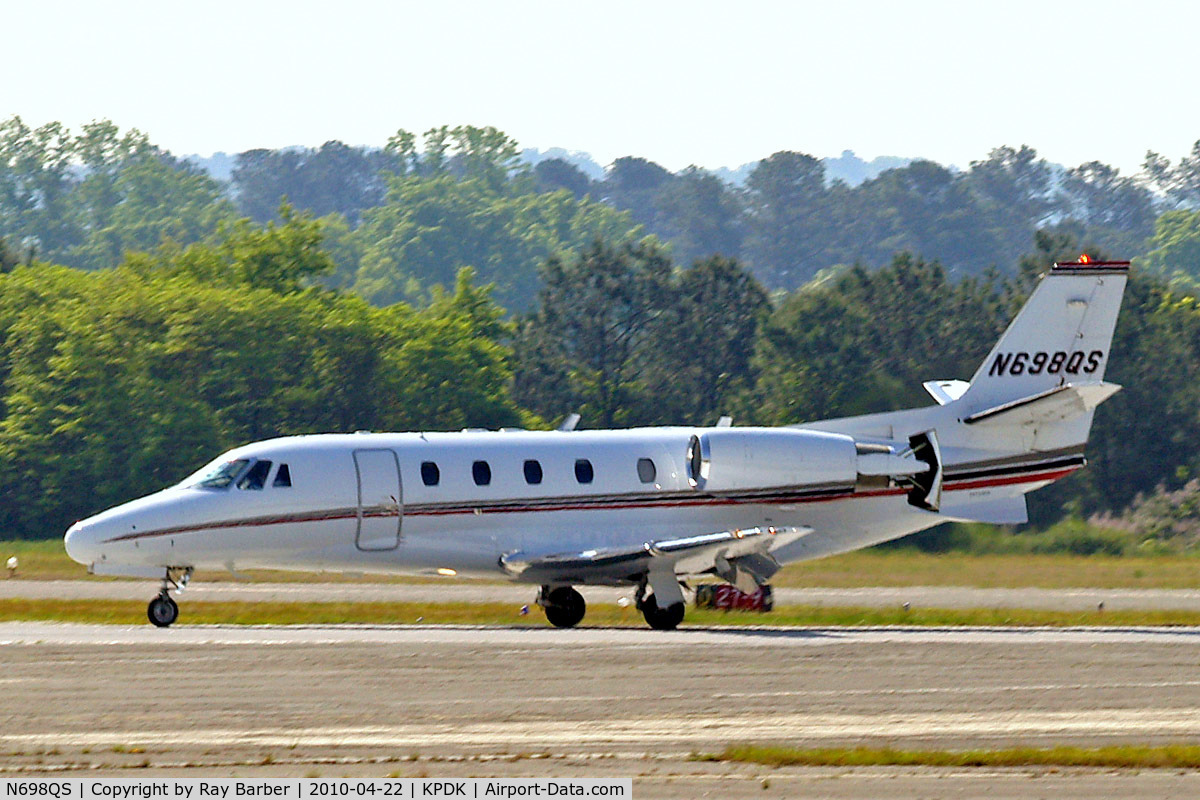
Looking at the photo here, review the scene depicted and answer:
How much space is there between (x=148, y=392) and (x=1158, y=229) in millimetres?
131787

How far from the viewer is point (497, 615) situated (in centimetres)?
3148

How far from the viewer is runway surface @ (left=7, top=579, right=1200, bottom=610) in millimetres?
34000

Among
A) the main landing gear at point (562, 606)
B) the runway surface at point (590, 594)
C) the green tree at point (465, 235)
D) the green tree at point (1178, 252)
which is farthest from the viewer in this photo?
the green tree at point (1178, 252)

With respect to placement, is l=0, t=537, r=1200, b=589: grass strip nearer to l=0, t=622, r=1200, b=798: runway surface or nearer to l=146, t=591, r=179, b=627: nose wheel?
l=146, t=591, r=179, b=627: nose wheel

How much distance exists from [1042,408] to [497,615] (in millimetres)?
9252

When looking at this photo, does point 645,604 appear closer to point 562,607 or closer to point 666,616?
point 666,616

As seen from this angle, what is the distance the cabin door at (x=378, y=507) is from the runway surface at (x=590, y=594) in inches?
259

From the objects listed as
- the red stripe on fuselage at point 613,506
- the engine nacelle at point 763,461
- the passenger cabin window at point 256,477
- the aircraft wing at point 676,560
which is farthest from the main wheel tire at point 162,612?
the engine nacelle at point 763,461

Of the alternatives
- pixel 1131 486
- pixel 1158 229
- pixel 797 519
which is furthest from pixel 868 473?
pixel 1158 229

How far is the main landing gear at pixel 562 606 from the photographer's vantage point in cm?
2906

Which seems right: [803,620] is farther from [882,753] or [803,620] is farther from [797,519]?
[882,753]

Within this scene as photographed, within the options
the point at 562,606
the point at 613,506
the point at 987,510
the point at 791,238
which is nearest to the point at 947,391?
the point at 987,510
